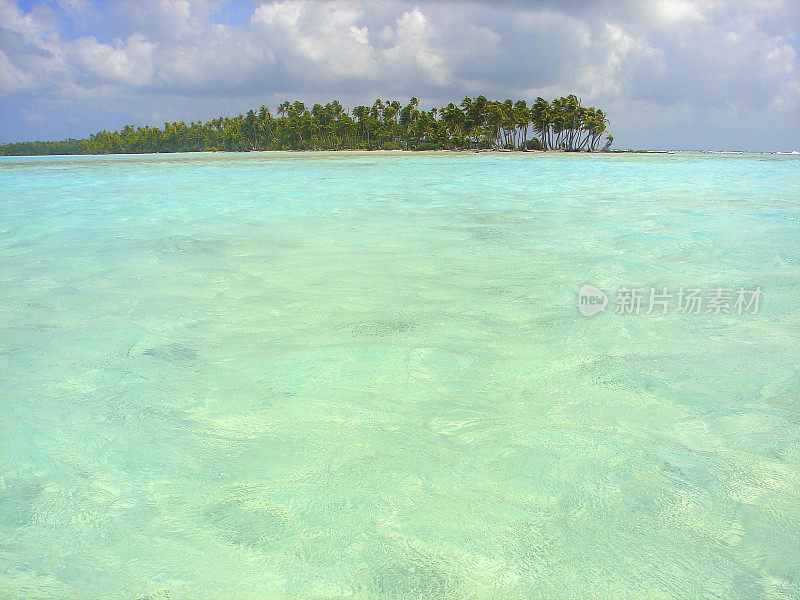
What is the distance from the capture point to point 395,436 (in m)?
2.69

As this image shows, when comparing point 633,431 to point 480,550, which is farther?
point 633,431

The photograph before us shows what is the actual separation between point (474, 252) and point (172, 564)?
549cm

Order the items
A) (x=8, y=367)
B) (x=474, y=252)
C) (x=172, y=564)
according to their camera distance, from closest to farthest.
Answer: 1. (x=172, y=564)
2. (x=8, y=367)
3. (x=474, y=252)

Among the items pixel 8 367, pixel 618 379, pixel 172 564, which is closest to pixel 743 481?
pixel 618 379

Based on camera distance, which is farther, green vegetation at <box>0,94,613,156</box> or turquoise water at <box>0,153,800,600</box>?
green vegetation at <box>0,94,613,156</box>

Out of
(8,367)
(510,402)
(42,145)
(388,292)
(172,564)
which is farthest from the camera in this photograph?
(42,145)

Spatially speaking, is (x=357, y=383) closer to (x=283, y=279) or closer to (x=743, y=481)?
(x=743, y=481)

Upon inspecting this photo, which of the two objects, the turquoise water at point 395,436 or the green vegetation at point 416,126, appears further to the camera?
the green vegetation at point 416,126

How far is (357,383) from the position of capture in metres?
3.26

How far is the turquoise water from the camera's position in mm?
1907

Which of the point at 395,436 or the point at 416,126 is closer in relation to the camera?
the point at 395,436

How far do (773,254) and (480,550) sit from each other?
22.9ft

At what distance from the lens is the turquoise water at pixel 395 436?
191 cm

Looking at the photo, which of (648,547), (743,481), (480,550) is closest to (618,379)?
(743,481)
